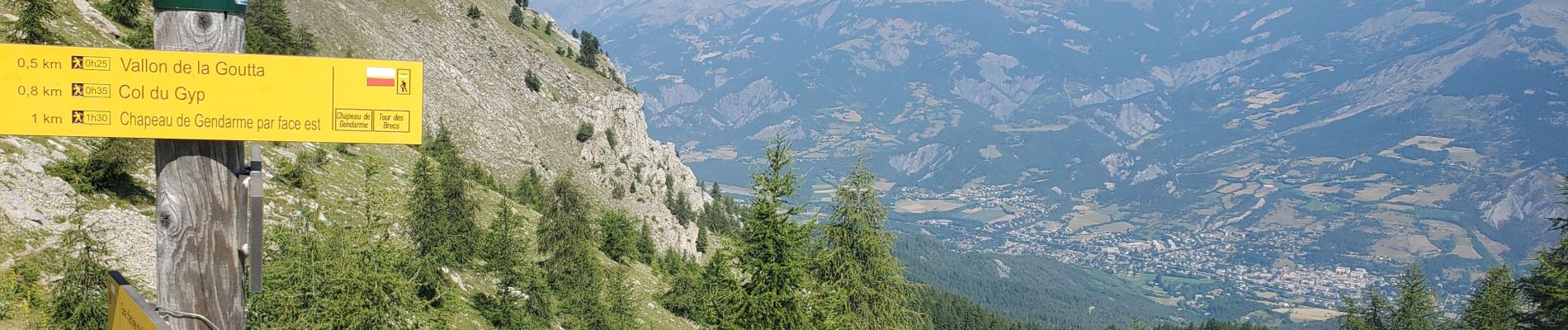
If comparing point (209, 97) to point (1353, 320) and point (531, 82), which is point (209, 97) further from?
point (531, 82)

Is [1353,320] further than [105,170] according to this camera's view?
Yes

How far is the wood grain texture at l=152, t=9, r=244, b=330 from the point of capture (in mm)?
5441

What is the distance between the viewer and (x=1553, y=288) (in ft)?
84.6

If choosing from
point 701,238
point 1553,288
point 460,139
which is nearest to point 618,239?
point 460,139

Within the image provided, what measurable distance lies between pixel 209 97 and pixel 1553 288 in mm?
32976

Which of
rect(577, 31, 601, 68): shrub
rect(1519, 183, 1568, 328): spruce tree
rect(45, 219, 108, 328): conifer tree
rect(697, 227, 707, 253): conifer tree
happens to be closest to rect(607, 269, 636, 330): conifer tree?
rect(45, 219, 108, 328): conifer tree

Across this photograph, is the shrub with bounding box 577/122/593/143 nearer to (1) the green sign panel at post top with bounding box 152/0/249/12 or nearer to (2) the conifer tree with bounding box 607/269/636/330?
(2) the conifer tree with bounding box 607/269/636/330

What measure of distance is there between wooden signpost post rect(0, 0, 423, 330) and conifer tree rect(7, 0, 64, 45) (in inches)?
1043

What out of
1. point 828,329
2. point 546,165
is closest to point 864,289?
point 828,329

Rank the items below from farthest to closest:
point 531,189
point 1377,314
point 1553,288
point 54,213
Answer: point 531,189, point 1377,314, point 1553,288, point 54,213

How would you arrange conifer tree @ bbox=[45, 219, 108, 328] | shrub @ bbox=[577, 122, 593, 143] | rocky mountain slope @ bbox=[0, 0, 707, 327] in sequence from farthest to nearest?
1. shrub @ bbox=[577, 122, 593, 143]
2. rocky mountain slope @ bbox=[0, 0, 707, 327]
3. conifer tree @ bbox=[45, 219, 108, 328]

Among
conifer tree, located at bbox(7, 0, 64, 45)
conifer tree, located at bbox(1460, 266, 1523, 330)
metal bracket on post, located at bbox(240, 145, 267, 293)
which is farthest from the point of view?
conifer tree, located at bbox(1460, 266, 1523, 330)

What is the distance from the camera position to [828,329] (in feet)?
63.8

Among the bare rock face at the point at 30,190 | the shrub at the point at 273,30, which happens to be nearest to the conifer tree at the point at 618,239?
the shrub at the point at 273,30
